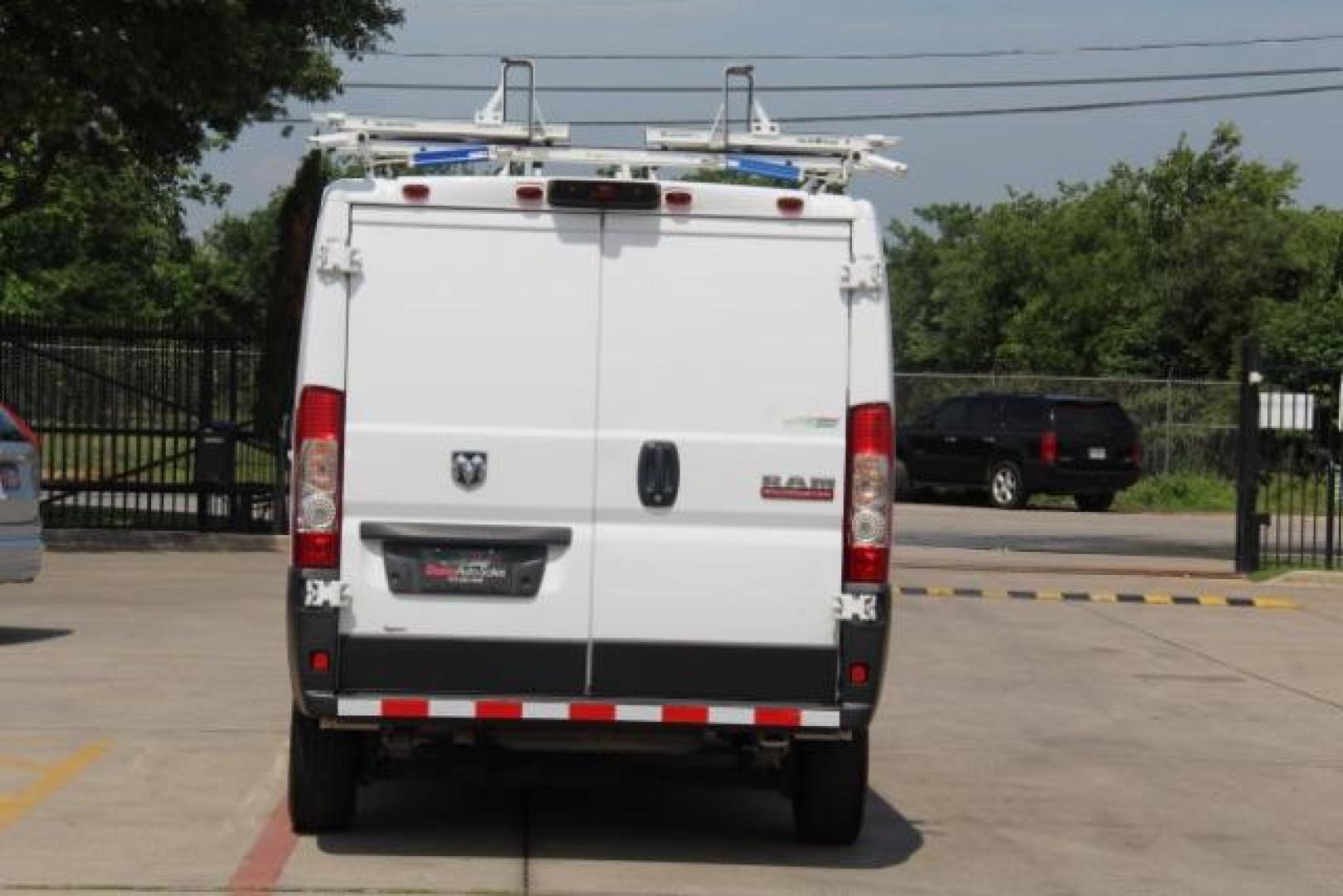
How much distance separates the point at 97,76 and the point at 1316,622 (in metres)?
12.2

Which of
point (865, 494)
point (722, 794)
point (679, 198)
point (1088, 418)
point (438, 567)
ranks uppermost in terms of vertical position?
point (679, 198)

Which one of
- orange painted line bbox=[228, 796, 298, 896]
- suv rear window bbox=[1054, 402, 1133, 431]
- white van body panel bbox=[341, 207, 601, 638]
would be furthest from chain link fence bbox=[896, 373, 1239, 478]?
white van body panel bbox=[341, 207, 601, 638]

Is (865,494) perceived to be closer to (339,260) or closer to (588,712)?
(588,712)

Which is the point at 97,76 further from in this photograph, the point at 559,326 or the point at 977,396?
the point at 977,396

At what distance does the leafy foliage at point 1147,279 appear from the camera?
55125 millimetres

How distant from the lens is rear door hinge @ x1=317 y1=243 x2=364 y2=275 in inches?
320

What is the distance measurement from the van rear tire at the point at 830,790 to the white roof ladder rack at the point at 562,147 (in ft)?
7.07

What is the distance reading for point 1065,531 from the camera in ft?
102

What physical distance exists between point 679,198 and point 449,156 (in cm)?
98

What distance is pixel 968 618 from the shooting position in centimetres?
1884

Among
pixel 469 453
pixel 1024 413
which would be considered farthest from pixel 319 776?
pixel 1024 413

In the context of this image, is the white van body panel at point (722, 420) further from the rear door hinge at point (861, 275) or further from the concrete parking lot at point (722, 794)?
the concrete parking lot at point (722, 794)

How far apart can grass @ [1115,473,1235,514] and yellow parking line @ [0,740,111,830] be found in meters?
29.2

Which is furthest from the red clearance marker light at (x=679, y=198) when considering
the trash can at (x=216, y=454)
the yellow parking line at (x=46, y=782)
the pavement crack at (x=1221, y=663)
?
the trash can at (x=216, y=454)
